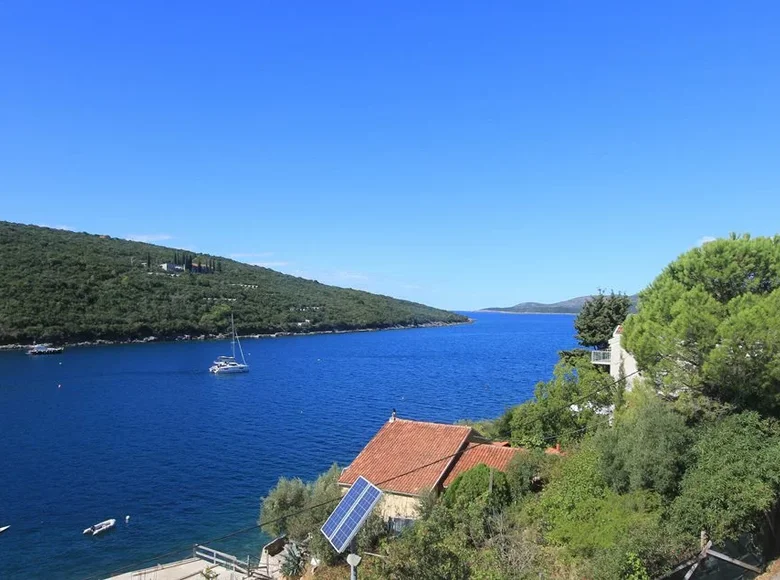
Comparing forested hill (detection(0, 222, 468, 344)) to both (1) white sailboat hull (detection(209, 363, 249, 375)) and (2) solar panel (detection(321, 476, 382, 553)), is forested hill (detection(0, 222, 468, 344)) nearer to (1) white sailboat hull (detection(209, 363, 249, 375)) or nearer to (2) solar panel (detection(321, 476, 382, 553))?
(1) white sailboat hull (detection(209, 363, 249, 375))

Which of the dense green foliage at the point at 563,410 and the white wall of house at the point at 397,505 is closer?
the white wall of house at the point at 397,505

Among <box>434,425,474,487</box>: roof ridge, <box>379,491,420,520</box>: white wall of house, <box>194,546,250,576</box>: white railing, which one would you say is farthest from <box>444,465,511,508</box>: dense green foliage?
<box>194,546,250,576</box>: white railing

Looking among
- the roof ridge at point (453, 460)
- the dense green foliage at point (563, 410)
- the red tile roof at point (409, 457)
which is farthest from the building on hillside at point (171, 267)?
the roof ridge at point (453, 460)

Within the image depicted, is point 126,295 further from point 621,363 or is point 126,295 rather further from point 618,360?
point 621,363

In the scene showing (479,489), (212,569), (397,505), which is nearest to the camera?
(479,489)

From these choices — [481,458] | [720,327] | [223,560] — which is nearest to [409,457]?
[481,458]

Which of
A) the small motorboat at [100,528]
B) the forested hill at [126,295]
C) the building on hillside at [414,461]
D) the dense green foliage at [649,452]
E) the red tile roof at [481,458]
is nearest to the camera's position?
the dense green foliage at [649,452]

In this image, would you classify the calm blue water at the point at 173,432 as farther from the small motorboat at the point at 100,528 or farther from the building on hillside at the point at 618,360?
the building on hillside at the point at 618,360

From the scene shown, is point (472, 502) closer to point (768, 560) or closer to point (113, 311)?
point (768, 560)
